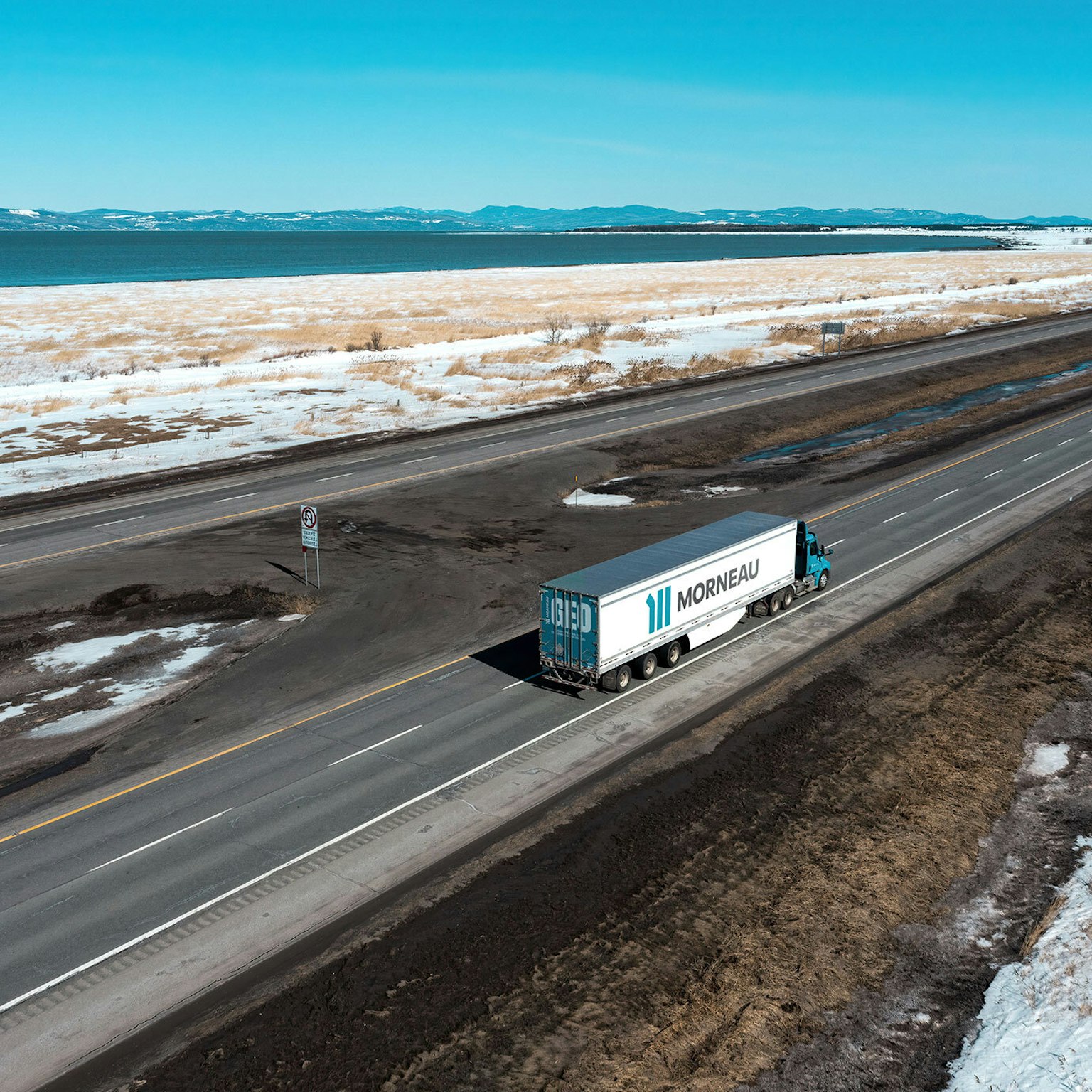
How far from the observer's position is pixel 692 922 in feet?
52.5

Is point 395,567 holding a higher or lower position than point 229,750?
lower

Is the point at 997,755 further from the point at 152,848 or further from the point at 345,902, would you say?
the point at 152,848

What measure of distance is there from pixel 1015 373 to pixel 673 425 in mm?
35399

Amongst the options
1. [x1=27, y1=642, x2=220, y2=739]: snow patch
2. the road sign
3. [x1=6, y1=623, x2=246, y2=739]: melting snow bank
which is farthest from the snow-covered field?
[x1=27, y1=642, x2=220, y2=739]: snow patch

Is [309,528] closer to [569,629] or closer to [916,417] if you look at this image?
[569,629]

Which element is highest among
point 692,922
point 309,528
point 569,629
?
point 309,528

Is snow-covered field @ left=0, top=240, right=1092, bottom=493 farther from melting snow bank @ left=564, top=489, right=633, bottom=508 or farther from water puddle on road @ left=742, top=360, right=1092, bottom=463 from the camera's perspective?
water puddle on road @ left=742, top=360, right=1092, bottom=463

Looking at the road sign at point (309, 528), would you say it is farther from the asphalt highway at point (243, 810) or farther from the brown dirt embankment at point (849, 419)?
the brown dirt embankment at point (849, 419)

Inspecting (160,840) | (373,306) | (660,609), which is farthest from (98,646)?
(373,306)

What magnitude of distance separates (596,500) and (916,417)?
28891 mm

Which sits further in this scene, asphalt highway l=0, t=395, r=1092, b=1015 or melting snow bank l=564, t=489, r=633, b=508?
melting snow bank l=564, t=489, r=633, b=508

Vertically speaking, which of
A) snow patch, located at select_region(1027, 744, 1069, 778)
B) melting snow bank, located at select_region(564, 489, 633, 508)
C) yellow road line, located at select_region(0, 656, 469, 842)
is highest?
yellow road line, located at select_region(0, 656, 469, 842)

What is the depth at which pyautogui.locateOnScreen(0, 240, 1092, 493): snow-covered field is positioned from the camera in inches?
2312

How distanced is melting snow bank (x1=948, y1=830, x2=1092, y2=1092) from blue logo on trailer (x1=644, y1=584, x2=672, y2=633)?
1102 centimetres
